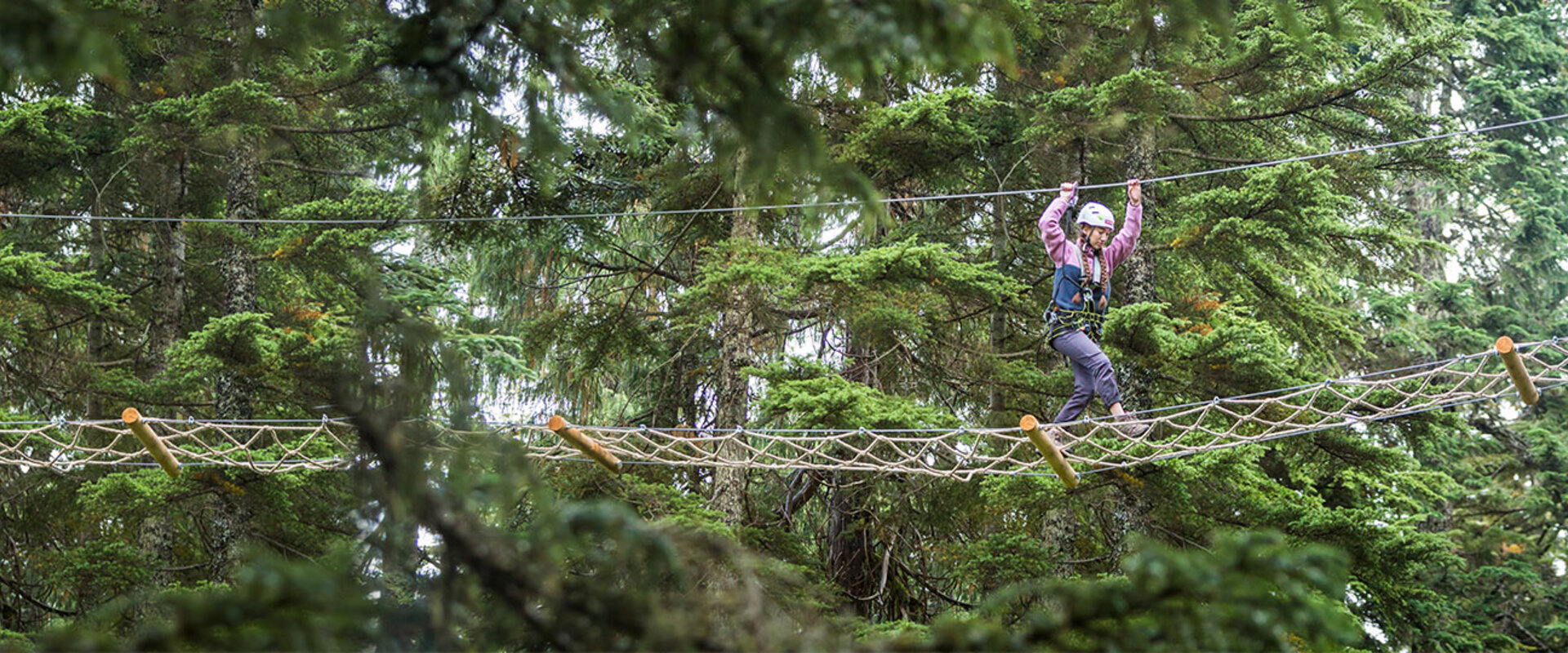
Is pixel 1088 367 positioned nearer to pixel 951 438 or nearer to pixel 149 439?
pixel 951 438

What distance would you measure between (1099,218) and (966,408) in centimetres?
499

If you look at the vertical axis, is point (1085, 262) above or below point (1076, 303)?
above

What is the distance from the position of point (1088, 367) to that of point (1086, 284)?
0.43 m

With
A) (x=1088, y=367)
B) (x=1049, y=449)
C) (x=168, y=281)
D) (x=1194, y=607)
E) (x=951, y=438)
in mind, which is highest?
(x=168, y=281)

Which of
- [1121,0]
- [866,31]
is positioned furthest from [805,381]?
[866,31]

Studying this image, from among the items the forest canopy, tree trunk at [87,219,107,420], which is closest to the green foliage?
the forest canopy

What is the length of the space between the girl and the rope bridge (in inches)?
10.3

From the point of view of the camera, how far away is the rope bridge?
644 cm

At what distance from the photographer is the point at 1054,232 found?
285 inches

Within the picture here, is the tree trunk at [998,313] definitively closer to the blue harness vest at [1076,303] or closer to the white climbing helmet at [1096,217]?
the blue harness vest at [1076,303]

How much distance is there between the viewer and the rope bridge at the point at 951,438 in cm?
644

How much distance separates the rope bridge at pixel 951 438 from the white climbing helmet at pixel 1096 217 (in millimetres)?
1002

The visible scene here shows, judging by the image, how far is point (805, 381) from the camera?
849 cm

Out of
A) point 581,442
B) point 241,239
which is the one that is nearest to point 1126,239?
point 581,442
